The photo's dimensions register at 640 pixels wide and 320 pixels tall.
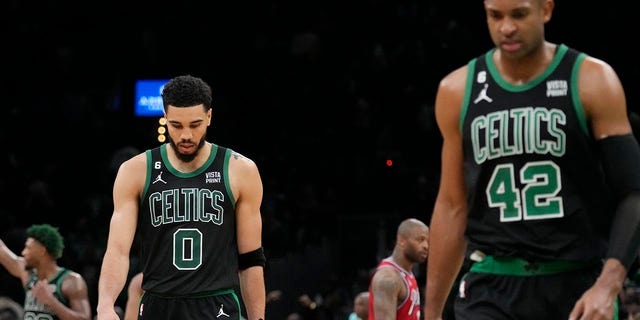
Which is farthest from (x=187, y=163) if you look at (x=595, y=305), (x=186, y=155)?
(x=595, y=305)

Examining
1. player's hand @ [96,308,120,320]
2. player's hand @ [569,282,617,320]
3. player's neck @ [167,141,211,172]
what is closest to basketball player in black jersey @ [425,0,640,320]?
player's hand @ [569,282,617,320]

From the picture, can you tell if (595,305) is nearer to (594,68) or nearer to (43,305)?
(594,68)

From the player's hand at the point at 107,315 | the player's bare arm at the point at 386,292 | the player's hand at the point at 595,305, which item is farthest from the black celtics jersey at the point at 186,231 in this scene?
the player's hand at the point at 595,305

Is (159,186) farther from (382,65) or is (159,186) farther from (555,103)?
(382,65)

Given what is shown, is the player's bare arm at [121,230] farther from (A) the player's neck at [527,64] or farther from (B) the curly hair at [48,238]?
(B) the curly hair at [48,238]

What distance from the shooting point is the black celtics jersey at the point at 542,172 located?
159 inches

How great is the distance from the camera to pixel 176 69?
1694 centimetres

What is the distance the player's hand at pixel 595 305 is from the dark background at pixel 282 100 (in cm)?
1158

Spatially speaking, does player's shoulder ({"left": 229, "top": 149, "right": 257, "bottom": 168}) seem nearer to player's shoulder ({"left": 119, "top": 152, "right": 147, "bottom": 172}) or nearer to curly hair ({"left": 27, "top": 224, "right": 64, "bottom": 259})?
player's shoulder ({"left": 119, "top": 152, "right": 147, "bottom": 172})

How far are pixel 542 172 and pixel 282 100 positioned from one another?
13.8 m

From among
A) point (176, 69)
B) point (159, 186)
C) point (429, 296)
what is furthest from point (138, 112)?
point (429, 296)

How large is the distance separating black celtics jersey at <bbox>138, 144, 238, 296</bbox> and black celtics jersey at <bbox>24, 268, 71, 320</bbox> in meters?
3.62

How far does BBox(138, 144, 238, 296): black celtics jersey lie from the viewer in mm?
6230

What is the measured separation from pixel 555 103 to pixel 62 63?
14.7m
